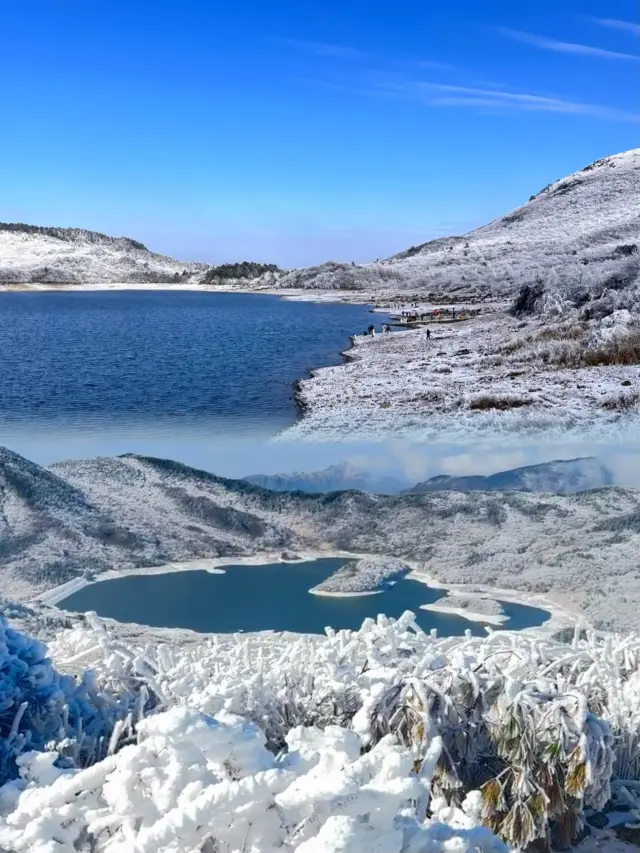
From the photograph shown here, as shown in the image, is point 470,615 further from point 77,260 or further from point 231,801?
point 77,260

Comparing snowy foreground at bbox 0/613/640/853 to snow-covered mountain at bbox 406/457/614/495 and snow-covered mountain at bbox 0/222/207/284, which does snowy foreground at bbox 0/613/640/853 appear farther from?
snow-covered mountain at bbox 0/222/207/284

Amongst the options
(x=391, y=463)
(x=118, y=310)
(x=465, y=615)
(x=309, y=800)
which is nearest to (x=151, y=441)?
(x=391, y=463)

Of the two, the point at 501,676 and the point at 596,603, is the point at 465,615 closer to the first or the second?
the point at 596,603

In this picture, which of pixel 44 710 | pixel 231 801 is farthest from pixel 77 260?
pixel 231 801

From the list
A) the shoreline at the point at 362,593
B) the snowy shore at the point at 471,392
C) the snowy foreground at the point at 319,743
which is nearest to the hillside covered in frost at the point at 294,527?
the shoreline at the point at 362,593

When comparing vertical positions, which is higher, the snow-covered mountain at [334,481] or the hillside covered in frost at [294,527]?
the snow-covered mountain at [334,481]

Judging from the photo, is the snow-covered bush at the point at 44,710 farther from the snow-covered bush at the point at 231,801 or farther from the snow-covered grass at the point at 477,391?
the snow-covered grass at the point at 477,391
